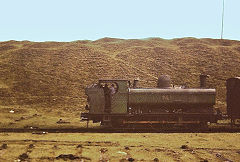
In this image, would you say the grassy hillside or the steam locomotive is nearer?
the steam locomotive

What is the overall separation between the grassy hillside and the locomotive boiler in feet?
43.4

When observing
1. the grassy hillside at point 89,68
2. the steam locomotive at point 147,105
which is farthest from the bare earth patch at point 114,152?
the grassy hillside at point 89,68

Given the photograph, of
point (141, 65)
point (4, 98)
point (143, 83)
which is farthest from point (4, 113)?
point (141, 65)

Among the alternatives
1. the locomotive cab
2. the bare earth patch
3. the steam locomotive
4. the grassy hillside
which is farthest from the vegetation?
the bare earth patch

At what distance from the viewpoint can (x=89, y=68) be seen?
1580 inches

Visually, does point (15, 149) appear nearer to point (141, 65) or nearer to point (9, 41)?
point (141, 65)

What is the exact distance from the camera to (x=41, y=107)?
27172 millimetres

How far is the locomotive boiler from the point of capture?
14836 millimetres

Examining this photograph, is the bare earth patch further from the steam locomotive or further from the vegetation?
the vegetation

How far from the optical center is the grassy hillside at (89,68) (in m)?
31.1

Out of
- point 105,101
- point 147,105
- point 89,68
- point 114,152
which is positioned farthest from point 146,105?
point 89,68

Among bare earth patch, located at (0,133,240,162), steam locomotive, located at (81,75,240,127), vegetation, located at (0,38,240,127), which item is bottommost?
bare earth patch, located at (0,133,240,162)

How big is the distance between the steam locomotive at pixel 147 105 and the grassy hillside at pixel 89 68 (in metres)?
A: 13.2

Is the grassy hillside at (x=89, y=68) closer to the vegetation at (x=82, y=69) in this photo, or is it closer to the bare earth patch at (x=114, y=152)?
the vegetation at (x=82, y=69)
